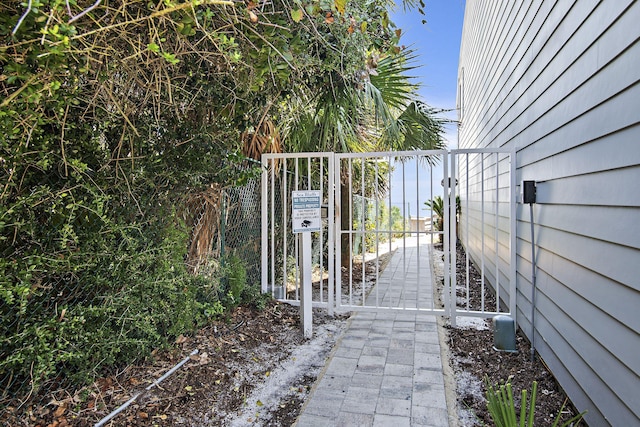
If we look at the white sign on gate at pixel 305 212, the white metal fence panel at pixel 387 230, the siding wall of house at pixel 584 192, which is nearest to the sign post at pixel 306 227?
the white sign on gate at pixel 305 212

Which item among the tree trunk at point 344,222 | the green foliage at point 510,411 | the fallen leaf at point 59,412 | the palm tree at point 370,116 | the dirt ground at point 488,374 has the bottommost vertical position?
the dirt ground at point 488,374

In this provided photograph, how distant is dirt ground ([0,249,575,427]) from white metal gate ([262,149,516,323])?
2.48 ft

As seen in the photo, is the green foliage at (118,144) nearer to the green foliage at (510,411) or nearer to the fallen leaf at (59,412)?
the fallen leaf at (59,412)

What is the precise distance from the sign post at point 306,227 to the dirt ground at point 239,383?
0.25m

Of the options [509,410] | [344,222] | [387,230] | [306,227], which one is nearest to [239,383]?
[306,227]

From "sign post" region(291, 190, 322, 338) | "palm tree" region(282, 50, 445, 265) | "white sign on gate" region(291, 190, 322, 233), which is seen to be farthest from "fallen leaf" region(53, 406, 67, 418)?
"palm tree" region(282, 50, 445, 265)

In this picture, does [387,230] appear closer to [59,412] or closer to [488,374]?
[488,374]

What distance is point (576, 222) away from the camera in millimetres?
2232

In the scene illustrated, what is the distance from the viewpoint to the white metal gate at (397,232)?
3883 mm

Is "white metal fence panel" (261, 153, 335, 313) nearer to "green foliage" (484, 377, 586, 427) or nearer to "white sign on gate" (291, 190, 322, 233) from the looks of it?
"white sign on gate" (291, 190, 322, 233)

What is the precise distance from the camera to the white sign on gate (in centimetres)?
362

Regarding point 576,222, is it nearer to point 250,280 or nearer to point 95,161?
point 95,161

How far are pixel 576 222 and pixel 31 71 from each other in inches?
116

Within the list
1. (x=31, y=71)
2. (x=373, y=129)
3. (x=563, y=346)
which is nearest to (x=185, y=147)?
(x=31, y=71)
